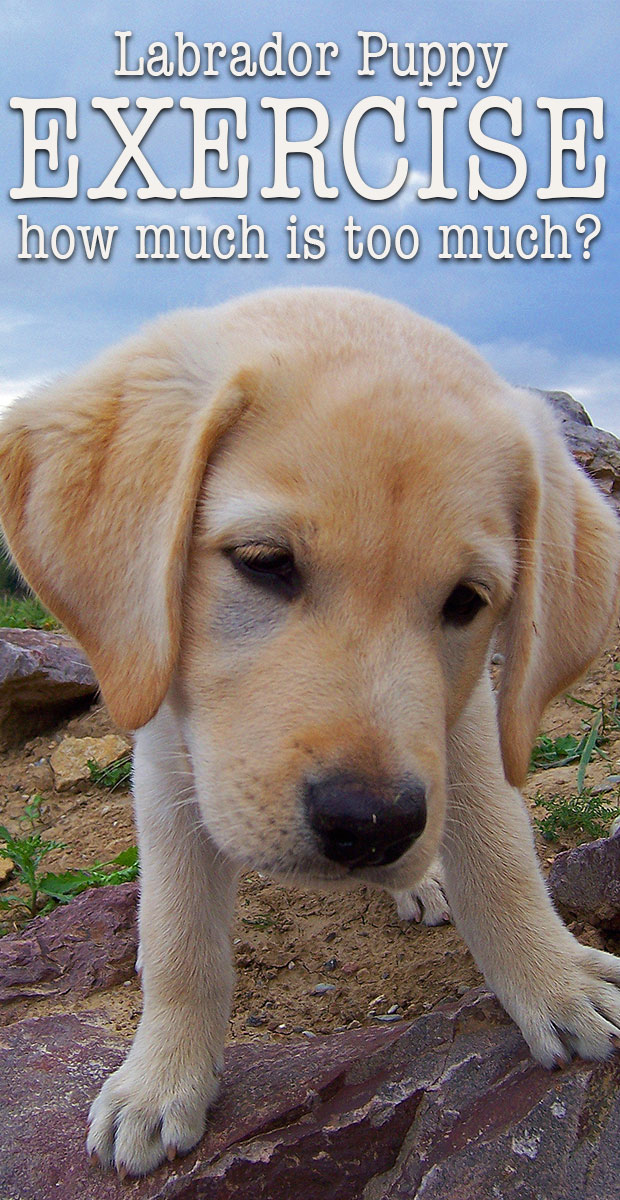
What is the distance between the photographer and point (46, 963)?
434cm

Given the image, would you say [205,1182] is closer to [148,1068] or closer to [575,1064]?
[148,1068]

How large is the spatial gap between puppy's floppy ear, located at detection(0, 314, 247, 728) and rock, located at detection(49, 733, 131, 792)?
4174 mm

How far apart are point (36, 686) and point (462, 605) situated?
5.52m

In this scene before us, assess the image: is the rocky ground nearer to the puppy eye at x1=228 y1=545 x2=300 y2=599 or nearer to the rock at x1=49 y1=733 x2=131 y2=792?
the puppy eye at x1=228 y1=545 x2=300 y2=599

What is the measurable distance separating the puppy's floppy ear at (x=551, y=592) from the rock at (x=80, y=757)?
14.2ft

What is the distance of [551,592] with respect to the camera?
3.21 m

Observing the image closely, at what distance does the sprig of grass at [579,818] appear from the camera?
4.64 m

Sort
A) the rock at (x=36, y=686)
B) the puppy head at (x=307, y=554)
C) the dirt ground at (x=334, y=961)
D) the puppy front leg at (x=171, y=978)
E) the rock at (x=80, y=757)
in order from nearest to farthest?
the puppy head at (x=307, y=554)
the puppy front leg at (x=171, y=978)
the dirt ground at (x=334, y=961)
the rock at (x=80, y=757)
the rock at (x=36, y=686)

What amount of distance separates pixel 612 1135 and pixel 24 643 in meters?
6.24

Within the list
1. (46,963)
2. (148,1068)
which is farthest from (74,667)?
(148,1068)

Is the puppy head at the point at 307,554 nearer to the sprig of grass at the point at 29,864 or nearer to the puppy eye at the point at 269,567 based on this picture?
the puppy eye at the point at 269,567

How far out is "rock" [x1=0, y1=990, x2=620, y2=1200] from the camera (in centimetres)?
265

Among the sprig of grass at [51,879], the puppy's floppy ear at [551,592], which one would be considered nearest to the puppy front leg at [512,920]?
the puppy's floppy ear at [551,592]

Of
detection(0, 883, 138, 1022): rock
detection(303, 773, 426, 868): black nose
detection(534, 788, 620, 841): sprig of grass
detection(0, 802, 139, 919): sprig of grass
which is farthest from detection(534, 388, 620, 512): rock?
detection(303, 773, 426, 868): black nose
